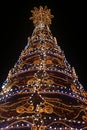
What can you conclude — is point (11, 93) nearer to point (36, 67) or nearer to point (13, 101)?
point (13, 101)

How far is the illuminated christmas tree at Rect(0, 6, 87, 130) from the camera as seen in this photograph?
8.45 meters

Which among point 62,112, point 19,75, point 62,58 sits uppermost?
point 62,58

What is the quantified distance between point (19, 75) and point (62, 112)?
82.3 inches

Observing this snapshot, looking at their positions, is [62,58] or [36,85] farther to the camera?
[62,58]

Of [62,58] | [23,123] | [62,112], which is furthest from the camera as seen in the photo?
[62,58]

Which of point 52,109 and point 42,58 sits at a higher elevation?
point 42,58

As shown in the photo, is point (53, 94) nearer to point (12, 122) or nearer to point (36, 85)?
point (36, 85)

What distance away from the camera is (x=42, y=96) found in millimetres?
9195

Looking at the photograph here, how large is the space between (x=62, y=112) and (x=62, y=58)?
276 cm

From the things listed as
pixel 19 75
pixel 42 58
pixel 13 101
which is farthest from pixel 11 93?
pixel 42 58

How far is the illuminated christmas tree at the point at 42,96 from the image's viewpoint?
27.7 feet

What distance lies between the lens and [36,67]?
410 inches

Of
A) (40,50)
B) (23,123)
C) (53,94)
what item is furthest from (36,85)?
(40,50)

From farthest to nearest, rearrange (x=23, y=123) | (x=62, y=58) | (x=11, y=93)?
1. (x=62, y=58)
2. (x=11, y=93)
3. (x=23, y=123)
